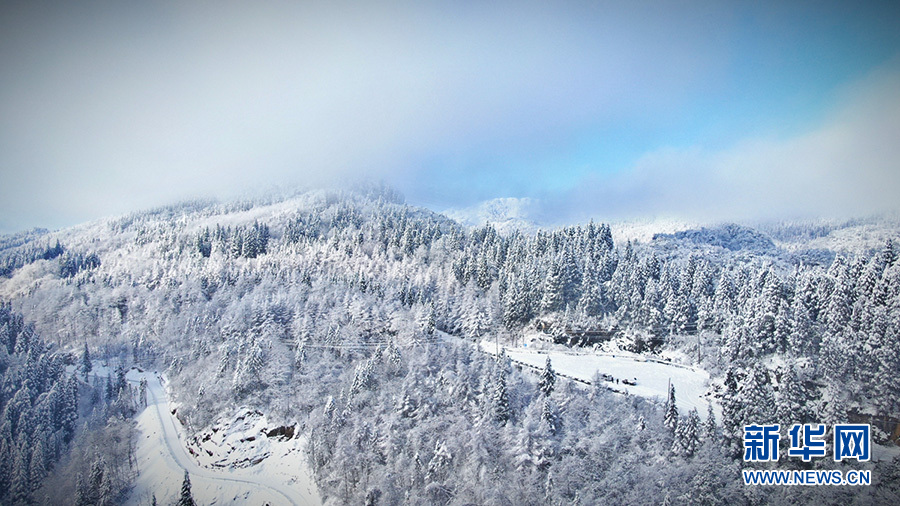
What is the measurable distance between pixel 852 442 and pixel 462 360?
51.6 meters

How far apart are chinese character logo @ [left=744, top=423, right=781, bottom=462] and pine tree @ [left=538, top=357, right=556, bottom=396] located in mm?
26424

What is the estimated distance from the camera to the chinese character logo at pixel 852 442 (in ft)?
116

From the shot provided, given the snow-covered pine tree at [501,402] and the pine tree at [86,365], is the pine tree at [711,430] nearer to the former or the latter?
the snow-covered pine tree at [501,402]

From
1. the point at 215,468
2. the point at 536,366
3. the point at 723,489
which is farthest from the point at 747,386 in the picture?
the point at 215,468

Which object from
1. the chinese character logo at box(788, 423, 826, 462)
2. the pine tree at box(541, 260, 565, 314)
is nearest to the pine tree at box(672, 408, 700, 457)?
the chinese character logo at box(788, 423, 826, 462)

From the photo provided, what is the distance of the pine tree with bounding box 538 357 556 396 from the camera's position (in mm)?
64312

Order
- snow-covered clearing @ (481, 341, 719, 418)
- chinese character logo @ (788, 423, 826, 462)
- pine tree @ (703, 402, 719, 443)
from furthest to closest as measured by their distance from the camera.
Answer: snow-covered clearing @ (481, 341, 719, 418), pine tree @ (703, 402, 719, 443), chinese character logo @ (788, 423, 826, 462)

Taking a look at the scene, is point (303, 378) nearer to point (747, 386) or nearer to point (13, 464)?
point (13, 464)

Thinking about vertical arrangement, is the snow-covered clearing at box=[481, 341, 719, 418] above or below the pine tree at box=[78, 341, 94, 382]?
above

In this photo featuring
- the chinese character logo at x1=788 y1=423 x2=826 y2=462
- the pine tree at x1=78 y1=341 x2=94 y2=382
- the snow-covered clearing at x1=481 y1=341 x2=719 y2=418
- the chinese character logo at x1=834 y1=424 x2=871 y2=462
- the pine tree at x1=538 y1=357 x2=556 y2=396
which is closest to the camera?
the chinese character logo at x1=834 y1=424 x2=871 y2=462

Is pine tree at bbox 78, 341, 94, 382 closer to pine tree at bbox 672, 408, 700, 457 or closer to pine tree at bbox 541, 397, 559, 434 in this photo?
pine tree at bbox 541, 397, 559, 434

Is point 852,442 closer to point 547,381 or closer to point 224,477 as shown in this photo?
point 547,381

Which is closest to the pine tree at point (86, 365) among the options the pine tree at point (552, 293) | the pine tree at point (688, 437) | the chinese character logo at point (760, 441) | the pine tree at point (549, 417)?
the pine tree at point (549, 417)

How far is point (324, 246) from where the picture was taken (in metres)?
143
